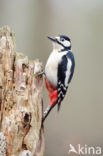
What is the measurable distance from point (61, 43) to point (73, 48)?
296 cm

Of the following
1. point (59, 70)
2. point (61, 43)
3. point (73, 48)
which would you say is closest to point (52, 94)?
point (59, 70)

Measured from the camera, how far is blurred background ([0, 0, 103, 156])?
550cm

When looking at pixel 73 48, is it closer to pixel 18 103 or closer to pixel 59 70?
pixel 59 70

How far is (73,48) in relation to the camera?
19.1 feet

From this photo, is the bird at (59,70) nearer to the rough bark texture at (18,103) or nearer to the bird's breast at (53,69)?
the bird's breast at (53,69)

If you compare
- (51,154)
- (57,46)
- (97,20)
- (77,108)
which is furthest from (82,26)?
(57,46)

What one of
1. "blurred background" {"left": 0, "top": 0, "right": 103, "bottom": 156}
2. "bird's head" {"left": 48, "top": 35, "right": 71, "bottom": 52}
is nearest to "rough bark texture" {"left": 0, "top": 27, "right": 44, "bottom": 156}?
"bird's head" {"left": 48, "top": 35, "right": 71, "bottom": 52}

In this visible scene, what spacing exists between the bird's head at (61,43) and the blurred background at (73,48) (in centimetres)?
231

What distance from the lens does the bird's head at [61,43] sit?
9.40 ft

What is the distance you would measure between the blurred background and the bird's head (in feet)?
7.58

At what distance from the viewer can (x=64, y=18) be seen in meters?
6.27

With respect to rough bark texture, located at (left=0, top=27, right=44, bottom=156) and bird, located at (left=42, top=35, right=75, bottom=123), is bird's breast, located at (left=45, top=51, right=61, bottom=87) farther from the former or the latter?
rough bark texture, located at (left=0, top=27, right=44, bottom=156)

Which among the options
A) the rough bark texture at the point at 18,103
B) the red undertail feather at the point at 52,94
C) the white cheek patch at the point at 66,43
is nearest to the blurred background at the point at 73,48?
the red undertail feather at the point at 52,94

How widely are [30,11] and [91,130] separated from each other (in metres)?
2.06
